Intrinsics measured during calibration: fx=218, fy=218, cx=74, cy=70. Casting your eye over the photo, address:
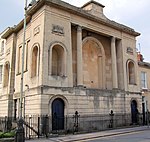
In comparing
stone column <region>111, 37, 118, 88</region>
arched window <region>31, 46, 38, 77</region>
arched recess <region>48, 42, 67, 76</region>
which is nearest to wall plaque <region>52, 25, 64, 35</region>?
arched recess <region>48, 42, 67, 76</region>

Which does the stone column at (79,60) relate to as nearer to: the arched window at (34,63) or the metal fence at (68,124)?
the metal fence at (68,124)

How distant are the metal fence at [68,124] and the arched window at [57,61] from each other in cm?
412

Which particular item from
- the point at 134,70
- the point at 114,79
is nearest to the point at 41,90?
the point at 114,79

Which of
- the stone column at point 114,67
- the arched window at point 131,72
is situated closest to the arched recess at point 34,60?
the stone column at point 114,67

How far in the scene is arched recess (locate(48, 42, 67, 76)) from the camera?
19.2 metres

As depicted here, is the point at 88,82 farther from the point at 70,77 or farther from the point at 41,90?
the point at 41,90

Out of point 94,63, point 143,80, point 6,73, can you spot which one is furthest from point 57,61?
point 143,80

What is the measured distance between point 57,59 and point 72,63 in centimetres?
151

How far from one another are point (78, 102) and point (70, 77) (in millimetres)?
2348

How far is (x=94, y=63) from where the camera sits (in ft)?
80.5

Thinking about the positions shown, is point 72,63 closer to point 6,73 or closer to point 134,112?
point 134,112

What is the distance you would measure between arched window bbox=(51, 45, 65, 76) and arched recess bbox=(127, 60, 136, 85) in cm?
949

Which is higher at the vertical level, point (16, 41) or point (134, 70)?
point (16, 41)

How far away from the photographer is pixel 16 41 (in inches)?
1019
